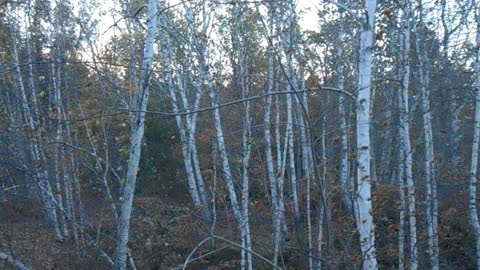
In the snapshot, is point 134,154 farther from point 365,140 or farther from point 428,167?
point 428,167

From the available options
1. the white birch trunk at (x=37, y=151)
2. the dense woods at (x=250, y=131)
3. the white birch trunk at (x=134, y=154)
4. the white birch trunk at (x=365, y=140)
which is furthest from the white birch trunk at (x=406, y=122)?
the white birch trunk at (x=37, y=151)

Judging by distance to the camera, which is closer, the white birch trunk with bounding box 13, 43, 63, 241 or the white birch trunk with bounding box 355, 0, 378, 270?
the white birch trunk with bounding box 355, 0, 378, 270

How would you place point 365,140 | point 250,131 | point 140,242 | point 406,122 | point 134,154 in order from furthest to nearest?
point 140,242 → point 250,131 → point 406,122 → point 134,154 → point 365,140

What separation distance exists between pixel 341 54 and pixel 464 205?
160 inches

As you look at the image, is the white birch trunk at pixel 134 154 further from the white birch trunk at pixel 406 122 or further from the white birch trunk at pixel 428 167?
the white birch trunk at pixel 428 167

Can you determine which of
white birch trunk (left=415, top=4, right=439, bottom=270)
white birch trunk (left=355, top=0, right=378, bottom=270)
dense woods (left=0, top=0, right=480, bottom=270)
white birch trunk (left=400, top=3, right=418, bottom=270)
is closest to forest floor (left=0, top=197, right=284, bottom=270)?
dense woods (left=0, top=0, right=480, bottom=270)

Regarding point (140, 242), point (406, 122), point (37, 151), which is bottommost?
point (140, 242)

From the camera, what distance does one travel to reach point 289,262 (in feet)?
35.7

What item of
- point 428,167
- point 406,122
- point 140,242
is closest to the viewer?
point 406,122

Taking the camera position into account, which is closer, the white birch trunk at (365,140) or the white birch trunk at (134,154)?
the white birch trunk at (365,140)

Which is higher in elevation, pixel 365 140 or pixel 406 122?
pixel 406 122

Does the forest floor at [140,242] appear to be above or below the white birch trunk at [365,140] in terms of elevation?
below

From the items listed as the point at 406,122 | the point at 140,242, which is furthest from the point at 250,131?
the point at 140,242

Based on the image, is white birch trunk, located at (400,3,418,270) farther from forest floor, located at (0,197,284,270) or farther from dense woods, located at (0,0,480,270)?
forest floor, located at (0,197,284,270)
